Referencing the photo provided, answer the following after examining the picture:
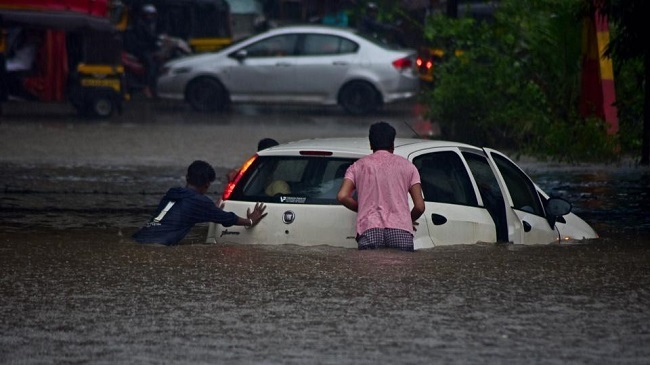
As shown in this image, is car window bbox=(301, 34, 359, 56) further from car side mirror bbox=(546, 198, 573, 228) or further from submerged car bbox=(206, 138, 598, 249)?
car side mirror bbox=(546, 198, 573, 228)

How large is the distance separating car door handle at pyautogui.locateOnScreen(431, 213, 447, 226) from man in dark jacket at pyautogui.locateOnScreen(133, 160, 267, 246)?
4.77 ft

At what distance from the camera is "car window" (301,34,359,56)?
103 ft

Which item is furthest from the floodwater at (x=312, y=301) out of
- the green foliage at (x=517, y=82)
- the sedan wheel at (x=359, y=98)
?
the sedan wheel at (x=359, y=98)

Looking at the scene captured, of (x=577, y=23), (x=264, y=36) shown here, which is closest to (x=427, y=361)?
(x=577, y=23)

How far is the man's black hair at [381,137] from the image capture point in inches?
411

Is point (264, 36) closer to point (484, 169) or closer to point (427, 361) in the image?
point (484, 169)

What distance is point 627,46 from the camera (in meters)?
16.6

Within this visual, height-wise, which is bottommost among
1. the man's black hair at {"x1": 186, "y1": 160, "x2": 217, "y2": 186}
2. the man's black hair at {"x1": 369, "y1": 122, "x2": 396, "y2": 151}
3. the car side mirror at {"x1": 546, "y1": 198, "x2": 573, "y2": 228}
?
the car side mirror at {"x1": 546, "y1": 198, "x2": 573, "y2": 228}

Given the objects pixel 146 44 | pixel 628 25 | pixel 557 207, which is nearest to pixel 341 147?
pixel 557 207

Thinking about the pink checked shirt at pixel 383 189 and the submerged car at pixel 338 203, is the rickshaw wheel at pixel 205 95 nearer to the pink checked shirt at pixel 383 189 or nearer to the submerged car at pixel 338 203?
the submerged car at pixel 338 203

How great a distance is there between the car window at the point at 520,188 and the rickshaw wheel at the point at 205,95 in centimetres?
1971

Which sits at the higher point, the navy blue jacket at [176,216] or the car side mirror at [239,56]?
the car side mirror at [239,56]

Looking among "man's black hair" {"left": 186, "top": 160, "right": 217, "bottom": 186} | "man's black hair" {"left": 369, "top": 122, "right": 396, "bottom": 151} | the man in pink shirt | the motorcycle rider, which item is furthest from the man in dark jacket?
the motorcycle rider

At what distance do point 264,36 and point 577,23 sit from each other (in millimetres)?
10522
